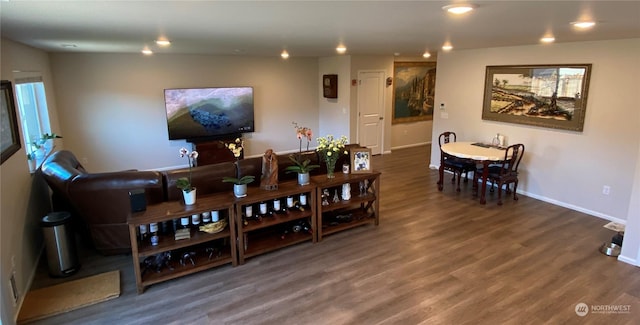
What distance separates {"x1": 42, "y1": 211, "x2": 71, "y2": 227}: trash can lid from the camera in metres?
3.44

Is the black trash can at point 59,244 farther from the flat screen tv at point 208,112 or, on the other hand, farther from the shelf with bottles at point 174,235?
the flat screen tv at point 208,112

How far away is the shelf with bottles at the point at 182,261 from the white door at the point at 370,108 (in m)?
5.04

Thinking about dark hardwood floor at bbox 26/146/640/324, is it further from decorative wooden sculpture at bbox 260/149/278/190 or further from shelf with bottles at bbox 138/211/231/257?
decorative wooden sculpture at bbox 260/149/278/190

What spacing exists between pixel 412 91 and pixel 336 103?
84.4 inches

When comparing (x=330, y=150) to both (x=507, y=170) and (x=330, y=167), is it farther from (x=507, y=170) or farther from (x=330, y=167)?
(x=507, y=170)

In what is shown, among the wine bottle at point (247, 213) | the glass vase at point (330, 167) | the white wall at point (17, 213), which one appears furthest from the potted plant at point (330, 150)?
the white wall at point (17, 213)

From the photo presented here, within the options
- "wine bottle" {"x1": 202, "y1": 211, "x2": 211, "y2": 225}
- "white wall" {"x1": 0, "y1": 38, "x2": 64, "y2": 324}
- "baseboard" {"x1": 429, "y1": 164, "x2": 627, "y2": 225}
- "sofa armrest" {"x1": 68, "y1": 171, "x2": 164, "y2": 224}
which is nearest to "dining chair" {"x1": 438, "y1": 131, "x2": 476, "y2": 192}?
"baseboard" {"x1": 429, "y1": 164, "x2": 627, "y2": 225}

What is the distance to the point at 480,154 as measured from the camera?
5414 mm

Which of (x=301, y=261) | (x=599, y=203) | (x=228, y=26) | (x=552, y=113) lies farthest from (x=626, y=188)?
(x=228, y=26)

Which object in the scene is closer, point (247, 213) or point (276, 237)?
point (247, 213)

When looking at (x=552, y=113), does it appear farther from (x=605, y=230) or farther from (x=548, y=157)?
(x=605, y=230)

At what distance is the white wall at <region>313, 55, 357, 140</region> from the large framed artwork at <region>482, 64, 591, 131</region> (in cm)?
288

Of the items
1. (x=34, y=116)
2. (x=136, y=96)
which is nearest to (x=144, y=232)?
(x=34, y=116)

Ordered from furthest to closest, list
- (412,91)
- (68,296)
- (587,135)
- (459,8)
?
(412,91), (587,135), (68,296), (459,8)
